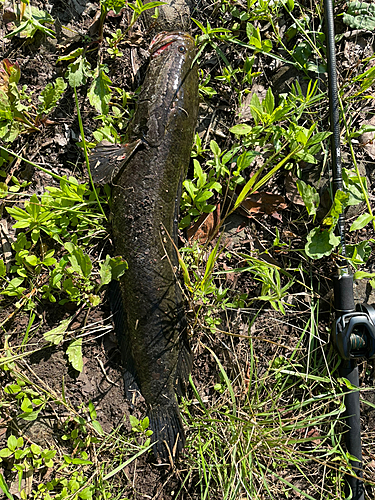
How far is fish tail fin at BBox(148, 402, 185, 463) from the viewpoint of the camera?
107 inches

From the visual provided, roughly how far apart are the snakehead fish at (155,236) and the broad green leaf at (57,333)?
0.39m

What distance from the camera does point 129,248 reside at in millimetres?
2678

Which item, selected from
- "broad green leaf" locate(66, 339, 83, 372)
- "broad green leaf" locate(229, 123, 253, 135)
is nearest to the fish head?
"broad green leaf" locate(229, 123, 253, 135)

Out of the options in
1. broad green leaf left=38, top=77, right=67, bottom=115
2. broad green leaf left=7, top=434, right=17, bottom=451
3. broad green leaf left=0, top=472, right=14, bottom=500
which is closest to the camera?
broad green leaf left=0, top=472, right=14, bottom=500

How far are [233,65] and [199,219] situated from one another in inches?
54.3

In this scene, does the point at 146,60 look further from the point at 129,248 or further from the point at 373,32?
the point at 373,32

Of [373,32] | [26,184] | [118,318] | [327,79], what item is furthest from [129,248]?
[373,32]

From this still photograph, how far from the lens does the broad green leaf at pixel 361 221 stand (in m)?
2.87

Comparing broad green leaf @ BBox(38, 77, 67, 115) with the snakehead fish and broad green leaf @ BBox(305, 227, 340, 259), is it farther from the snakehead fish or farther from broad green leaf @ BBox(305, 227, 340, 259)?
broad green leaf @ BBox(305, 227, 340, 259)

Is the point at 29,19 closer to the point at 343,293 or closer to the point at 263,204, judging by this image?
the point at 263,204

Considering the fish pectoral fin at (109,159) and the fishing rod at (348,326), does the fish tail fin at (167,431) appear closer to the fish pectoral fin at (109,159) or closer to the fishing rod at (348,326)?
the fishing rod at (348,326)

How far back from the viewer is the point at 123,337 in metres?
2.79

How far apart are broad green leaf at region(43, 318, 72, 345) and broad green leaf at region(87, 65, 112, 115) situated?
1694mm

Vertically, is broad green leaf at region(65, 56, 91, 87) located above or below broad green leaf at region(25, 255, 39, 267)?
above
